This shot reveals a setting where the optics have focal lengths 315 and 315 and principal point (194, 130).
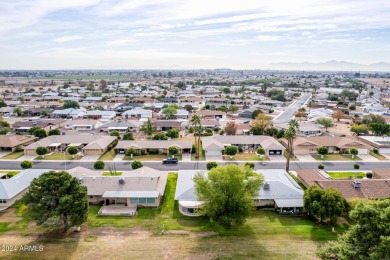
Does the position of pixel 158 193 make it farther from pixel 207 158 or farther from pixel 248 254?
pixel 207 158

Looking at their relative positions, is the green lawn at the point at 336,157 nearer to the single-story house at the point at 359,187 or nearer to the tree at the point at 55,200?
the single-story house at the point at 359,187

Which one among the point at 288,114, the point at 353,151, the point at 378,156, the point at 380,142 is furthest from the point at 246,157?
the point at 288,114

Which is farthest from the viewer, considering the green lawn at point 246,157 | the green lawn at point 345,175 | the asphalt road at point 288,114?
the asphalt road at point 288,114

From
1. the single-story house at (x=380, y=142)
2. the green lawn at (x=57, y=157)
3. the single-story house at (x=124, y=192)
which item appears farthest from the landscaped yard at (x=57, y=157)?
the single-story house at (x=380, y=142)

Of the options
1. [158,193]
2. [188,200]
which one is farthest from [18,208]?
[188,200]

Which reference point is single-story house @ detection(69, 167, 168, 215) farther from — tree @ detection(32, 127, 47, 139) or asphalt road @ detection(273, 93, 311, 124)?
A: asphalt road @ detection(273, 93, 311, 124)

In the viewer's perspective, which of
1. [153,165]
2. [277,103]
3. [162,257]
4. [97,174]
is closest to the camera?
[162,257]
